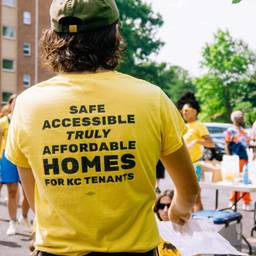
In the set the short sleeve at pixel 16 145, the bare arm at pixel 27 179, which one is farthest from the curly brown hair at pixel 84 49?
the bare arm at pixel 27 179

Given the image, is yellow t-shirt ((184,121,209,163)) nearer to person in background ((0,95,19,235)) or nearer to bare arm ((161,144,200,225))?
person in background ((0,95,19,235))

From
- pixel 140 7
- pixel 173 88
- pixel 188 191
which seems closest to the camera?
pixel 188 191

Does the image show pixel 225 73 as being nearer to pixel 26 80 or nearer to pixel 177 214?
pixel 26 80

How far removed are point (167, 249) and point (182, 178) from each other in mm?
967

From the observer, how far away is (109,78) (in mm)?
1716

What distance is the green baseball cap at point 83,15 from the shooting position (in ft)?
5.57

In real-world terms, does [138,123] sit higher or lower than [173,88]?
higher

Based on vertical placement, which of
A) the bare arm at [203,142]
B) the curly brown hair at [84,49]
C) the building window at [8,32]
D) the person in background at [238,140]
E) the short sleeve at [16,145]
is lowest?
the building window at [8,32]

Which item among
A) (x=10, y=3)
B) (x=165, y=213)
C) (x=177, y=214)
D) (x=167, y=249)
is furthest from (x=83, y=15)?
(x=10, y=3)

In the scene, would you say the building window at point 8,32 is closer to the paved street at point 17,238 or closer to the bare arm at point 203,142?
the paved street at point 17,238

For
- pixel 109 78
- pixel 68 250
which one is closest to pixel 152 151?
pixel 109 78

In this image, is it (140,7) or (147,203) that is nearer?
(147,203)

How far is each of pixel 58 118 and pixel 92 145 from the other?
128 millimetres

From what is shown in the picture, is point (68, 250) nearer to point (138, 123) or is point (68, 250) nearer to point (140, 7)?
point (138, 123)
